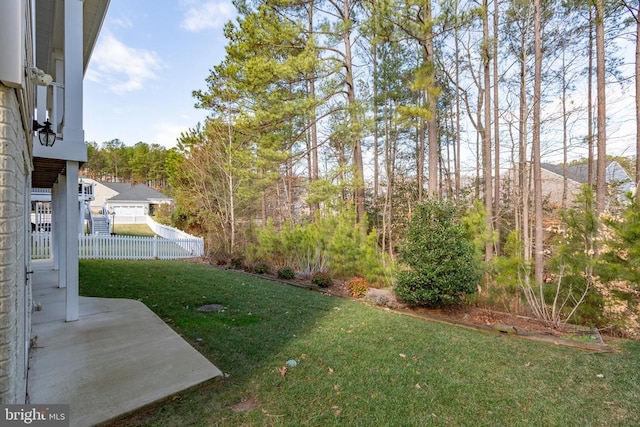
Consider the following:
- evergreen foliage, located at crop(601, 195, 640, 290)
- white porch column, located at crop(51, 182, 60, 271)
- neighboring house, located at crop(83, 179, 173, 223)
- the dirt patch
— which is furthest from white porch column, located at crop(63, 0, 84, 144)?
neighboring house, located at crop(83, 179, 173, 223)

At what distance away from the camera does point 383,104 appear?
13406 millimetres

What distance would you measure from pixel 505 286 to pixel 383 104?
9.69 meters

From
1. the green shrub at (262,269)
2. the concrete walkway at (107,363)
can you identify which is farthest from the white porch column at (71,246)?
the green shrub at (262,269)

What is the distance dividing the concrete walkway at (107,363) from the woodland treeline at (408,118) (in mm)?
4892

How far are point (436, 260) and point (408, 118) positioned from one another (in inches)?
230

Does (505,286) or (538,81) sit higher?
(538,81)

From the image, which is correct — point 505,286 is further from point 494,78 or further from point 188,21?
point 188,21

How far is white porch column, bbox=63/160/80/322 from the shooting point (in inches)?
167

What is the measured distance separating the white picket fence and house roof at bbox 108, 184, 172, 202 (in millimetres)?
18802

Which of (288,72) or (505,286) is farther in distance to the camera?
(288,72)

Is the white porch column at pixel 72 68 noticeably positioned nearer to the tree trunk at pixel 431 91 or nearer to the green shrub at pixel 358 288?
the green shrub at pixel 358 288

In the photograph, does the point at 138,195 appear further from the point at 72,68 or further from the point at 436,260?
the point at 436,260

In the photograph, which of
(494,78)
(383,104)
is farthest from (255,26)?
(494,78)

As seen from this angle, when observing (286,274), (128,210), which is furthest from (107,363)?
(128,210)
